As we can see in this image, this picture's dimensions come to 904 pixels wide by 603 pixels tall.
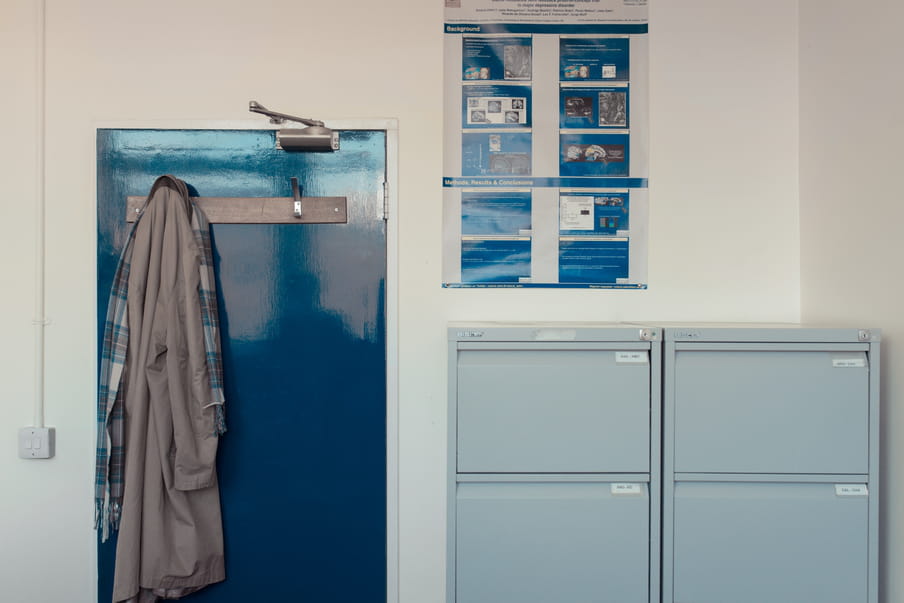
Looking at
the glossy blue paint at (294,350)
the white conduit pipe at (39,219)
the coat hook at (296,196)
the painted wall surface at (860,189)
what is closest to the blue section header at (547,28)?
the glossy blue paint at (294,350)

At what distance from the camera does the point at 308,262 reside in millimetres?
2004

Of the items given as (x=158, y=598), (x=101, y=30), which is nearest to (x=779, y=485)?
(x=158, y=598)

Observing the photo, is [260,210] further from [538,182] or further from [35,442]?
[35,442]

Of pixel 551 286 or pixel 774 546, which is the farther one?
pixel 551 286

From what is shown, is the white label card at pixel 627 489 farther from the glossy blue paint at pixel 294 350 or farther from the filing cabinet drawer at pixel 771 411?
the glossy blue paint at pixel 294 350

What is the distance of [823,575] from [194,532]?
1943mm

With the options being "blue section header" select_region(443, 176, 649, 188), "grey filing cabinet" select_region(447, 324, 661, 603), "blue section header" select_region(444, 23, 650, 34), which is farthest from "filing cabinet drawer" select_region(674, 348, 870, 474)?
"blue section header" select_region(444, 23, 650, 34)

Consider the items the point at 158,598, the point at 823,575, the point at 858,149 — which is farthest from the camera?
the point at 158,598

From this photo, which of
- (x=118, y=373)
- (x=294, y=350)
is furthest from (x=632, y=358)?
(x=118, y=373)

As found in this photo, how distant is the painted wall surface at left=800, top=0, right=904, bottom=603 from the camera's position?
1624 millimetres

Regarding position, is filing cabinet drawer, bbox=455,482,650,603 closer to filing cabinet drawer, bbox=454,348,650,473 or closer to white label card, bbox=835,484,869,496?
filing cabinet drawer, bbox=454,348,650,473

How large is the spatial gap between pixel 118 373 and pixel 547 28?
1.91m

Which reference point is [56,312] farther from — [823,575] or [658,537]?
[823,575]

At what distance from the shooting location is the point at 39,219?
2.00 m
